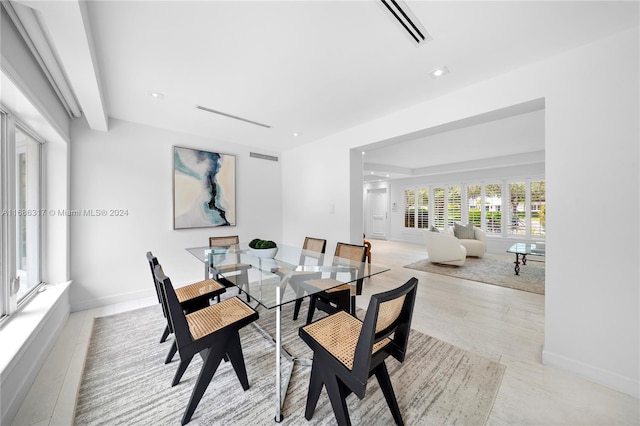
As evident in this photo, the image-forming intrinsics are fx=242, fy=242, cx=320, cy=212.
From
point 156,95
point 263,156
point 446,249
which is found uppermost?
point 156,95

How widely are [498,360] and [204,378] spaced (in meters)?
2.24

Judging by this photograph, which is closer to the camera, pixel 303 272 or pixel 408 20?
pixel 408 20

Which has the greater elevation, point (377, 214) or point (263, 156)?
point (263, 156)

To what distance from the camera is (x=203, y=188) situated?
381 centimetres

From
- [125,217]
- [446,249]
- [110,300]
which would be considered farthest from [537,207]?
[110,300]

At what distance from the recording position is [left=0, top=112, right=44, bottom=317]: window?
70.6 inches

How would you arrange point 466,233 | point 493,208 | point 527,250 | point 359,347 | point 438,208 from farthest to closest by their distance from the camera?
1. point 438,208
2. point 493,208
3. point 466,233
4. point 527,250
5. point 359,347

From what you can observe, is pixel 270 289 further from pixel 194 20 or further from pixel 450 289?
pixel 450 289

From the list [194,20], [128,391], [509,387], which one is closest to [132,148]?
[194,20]

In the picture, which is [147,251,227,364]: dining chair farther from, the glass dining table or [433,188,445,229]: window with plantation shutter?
[433,188,445,229]: window with plantation shutter

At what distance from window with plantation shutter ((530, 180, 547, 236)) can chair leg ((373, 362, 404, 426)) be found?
7438 millimetres

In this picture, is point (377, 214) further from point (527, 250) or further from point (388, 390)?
point (388, 390)

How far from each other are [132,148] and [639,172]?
4.94 m

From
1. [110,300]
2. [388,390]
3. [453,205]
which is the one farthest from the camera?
[453,205]
